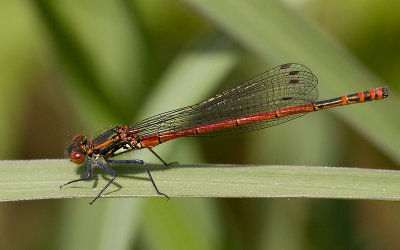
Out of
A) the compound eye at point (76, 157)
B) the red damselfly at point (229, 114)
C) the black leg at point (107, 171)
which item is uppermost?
the red damselfly at point (229, 114)

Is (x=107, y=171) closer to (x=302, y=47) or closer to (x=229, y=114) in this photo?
(x=229, y=114)

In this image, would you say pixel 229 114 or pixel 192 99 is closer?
pixel 192 99

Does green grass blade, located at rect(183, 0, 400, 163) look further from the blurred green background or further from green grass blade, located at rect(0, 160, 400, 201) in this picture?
green grass blade, located at rect(0, 160, 400, 201)

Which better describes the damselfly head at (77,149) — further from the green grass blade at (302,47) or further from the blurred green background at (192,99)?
the green grass blade at (302,47)

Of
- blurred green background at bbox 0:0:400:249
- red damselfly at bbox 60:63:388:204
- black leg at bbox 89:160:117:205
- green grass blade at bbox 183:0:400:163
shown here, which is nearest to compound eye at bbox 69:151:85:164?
red damselfly at bbox 60:63:388:204

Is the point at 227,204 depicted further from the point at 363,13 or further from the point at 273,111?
the point at 363,13

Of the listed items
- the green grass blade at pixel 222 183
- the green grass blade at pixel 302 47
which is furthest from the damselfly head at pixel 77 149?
the green grass blade at pixel 302 47

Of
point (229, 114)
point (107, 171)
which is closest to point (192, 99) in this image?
point (229, 114)
